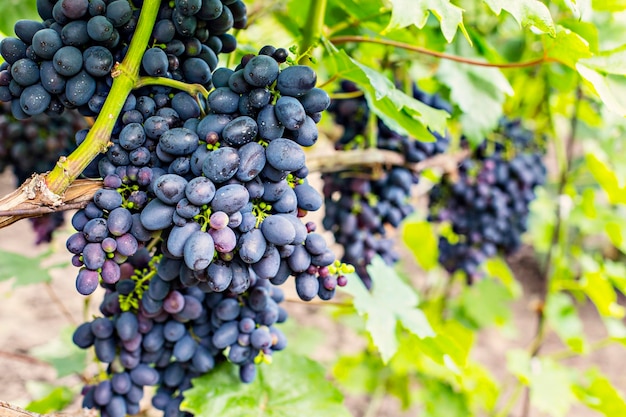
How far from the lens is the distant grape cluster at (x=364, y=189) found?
1433 mm

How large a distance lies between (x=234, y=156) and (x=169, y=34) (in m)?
0.21

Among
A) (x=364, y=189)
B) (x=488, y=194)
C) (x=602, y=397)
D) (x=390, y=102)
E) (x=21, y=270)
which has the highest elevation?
(x=390, y=102)

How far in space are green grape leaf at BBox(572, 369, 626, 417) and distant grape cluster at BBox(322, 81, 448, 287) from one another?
32.4 inches

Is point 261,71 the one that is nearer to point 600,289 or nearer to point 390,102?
point 390,102

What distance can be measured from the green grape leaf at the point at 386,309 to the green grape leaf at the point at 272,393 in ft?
0.53

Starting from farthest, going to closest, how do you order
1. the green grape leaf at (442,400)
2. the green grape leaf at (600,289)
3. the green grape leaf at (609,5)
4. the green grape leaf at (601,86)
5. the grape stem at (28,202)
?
the green grape leaf at (442,400), the green grape leaf at (600,289), the green grape leaf at (609,5), the green grape leaf at (601,86), the grape stem at (28,202)

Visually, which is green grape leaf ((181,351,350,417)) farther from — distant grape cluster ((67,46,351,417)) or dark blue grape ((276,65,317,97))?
dark blue grape ((276,65,317,97))

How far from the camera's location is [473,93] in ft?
4.47

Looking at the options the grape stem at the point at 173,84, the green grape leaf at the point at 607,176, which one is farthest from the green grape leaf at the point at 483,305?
the grape stem at the point at 173,84

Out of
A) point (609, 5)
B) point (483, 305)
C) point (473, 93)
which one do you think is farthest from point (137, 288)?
point (483, 305)

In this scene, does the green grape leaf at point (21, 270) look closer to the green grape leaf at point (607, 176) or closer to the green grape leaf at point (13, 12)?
the green grape leaf at point (13, 12)

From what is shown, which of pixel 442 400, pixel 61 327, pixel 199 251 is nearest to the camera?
pixel 199 251

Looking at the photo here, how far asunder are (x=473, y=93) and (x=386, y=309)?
1.91ft

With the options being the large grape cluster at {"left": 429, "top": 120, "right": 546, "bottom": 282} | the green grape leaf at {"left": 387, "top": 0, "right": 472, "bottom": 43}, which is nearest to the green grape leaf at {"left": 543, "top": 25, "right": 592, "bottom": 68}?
the green grape leaf at {"left": 387, "top": 0, "right": 472, "bottom": 43}
